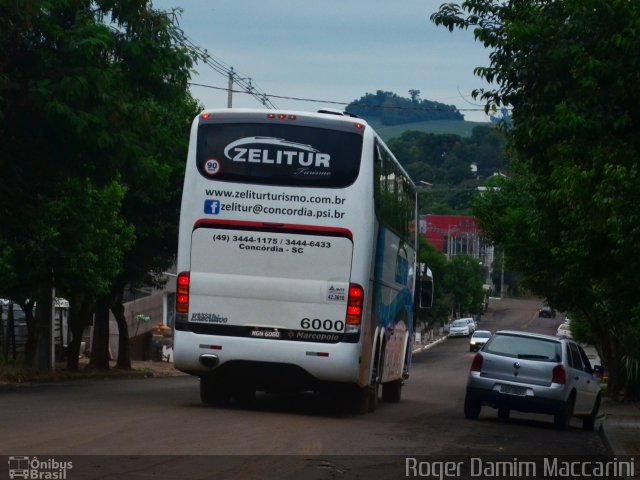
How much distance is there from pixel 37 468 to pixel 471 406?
11.3 m

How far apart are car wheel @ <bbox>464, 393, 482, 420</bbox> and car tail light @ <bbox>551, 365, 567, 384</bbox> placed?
137 centimetres

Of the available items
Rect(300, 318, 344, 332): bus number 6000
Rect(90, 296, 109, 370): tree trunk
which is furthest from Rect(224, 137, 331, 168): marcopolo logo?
Rect(90, 296, 109, 370): tree trunk

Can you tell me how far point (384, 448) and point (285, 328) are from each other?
3.63 metres

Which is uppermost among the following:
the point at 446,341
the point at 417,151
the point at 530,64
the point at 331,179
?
the point at 417,151

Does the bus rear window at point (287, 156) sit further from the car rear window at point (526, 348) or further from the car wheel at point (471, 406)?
the car wheel at point (471, 406)

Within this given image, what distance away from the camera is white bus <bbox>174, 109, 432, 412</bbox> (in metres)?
17.0

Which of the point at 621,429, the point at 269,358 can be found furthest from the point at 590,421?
the point at 269,358

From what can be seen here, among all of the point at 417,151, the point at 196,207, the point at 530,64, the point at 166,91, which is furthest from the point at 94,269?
the point at 417,151

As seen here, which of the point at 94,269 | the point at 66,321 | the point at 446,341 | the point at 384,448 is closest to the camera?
the point at 384,448

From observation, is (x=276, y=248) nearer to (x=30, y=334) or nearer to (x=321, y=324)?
(x=321, y=324)

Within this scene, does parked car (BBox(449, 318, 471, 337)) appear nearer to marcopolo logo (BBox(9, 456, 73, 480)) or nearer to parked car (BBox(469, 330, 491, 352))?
parked car (BBox(469, 330, 491, 352))

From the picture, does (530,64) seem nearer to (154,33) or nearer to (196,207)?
(196,207)

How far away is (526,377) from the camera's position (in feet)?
64.5

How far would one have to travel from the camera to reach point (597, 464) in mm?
14617
